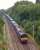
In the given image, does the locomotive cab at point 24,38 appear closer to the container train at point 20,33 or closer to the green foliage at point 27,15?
the container train at point 20,33

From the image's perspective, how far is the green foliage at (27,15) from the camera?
1845 millimetres

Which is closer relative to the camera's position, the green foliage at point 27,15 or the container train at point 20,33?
the container train at point 20,33

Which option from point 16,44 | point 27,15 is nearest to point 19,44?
point 16,44

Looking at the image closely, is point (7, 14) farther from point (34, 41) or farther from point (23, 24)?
point (34, 41)

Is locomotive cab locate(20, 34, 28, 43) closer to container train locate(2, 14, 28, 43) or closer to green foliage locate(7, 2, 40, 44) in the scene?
container train locate(2, 14, 28, 43)

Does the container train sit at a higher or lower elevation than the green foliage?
lower

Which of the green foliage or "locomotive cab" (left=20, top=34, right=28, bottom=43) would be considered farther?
the green foliage

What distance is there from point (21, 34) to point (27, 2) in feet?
2.43

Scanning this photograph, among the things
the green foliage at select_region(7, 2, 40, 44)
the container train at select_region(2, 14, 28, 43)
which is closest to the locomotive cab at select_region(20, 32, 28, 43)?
the container train at select_region(2, 14, 28, 43)

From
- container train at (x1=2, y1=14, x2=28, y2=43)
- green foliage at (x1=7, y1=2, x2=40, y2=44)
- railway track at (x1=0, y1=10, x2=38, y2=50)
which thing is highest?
green foliage at (x1=7, y1=2, x2=40, y2=44)

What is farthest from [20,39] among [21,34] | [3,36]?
[3,36]

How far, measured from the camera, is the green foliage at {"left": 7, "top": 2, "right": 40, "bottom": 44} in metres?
1.84

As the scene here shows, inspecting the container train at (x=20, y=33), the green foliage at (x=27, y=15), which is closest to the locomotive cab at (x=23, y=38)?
the container train at (x=20, y=33)

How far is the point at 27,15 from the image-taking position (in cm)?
207
